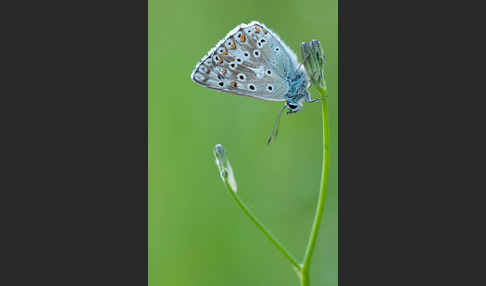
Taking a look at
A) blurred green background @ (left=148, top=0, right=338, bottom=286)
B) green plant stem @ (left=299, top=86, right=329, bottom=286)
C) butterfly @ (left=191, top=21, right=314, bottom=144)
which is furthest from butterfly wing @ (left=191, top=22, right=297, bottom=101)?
blurred green background @ (left=148, top=0, right=338, bottom=286)

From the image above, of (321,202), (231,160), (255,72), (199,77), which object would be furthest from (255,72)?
(231,160)

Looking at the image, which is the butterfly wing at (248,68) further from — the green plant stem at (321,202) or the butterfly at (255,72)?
the green plant stem at (321,202)

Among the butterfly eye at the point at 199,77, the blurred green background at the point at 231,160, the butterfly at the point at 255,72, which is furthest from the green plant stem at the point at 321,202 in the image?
the blurred green background at the point at 231,160

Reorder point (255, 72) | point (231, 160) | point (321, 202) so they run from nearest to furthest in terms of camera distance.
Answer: point (321, 202)
point (255, 72)
point (231, 160)

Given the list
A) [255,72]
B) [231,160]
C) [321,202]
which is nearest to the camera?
[321,202]

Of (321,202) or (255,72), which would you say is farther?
(255,72)

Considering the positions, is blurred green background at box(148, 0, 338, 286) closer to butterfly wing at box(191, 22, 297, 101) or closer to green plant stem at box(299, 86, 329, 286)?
butterfly wing at box(191, 22, 297, 101)

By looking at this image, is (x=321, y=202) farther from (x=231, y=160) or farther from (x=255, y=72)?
(x=231, y=160)
